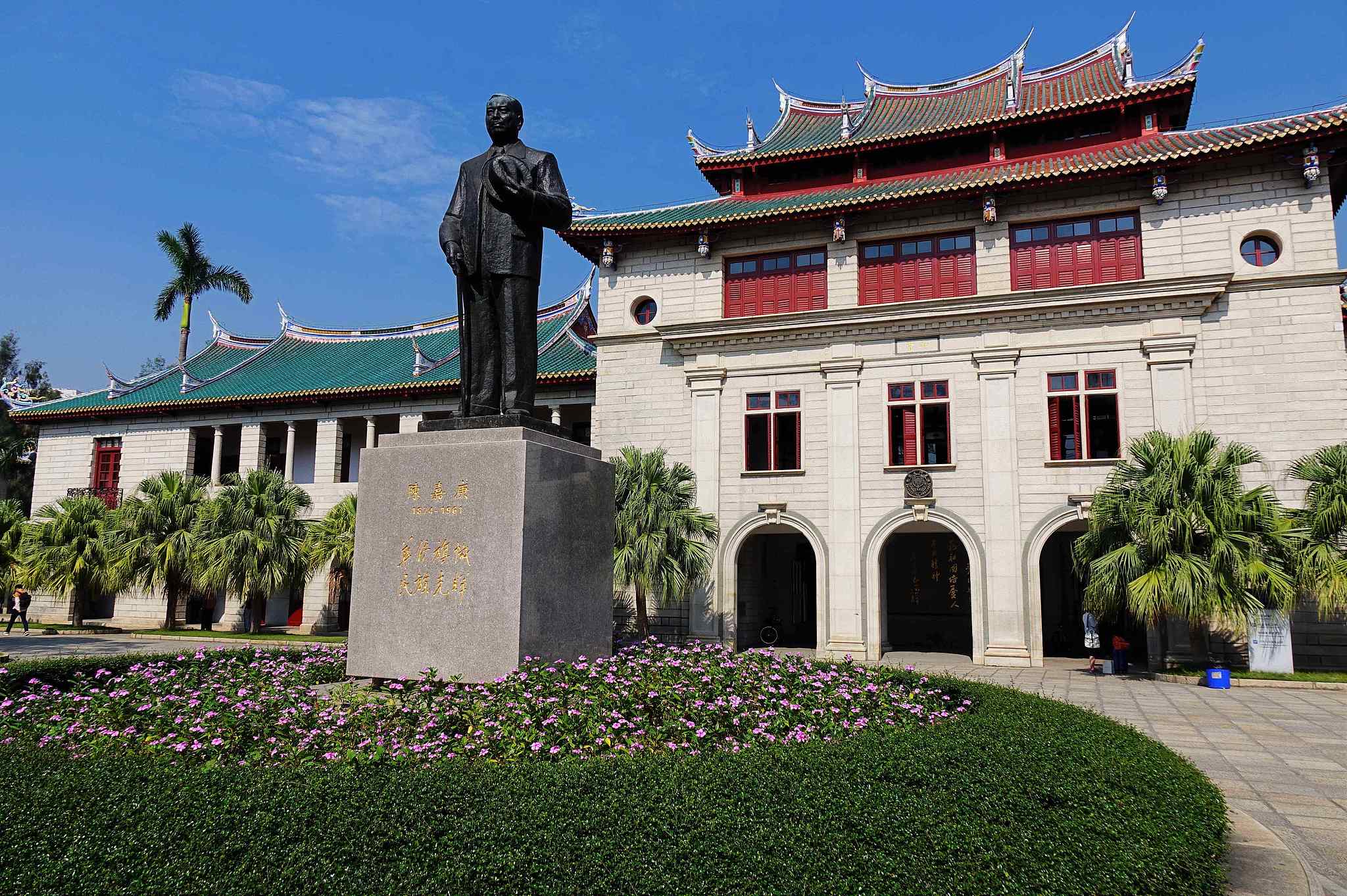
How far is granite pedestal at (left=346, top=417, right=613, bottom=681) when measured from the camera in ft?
21.7

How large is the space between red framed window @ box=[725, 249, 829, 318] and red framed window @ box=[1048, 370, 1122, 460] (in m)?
6.38

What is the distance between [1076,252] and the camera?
21.1 m

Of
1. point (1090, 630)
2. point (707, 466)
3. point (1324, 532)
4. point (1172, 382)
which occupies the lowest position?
point (1090, 630)

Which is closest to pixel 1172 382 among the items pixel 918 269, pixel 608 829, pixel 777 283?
pixel 918 269

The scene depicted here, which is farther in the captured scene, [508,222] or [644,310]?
[644,310]

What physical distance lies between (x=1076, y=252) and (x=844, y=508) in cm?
857

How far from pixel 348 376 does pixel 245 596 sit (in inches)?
418

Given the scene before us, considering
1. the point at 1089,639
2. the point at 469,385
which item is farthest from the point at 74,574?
the point at 1089,639

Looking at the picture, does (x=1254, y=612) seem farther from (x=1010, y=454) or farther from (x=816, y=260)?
(x=816, y=260)

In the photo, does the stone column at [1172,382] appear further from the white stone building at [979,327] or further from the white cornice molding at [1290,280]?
the white cornice molding at [1290,280]

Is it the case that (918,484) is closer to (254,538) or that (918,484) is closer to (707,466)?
(707,466)

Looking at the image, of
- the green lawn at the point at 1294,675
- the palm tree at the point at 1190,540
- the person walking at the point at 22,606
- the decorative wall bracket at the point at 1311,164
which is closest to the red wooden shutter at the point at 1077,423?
the palm tree at the point at 1190,540

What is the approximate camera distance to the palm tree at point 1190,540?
15414mm

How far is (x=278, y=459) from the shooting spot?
33531 mm
